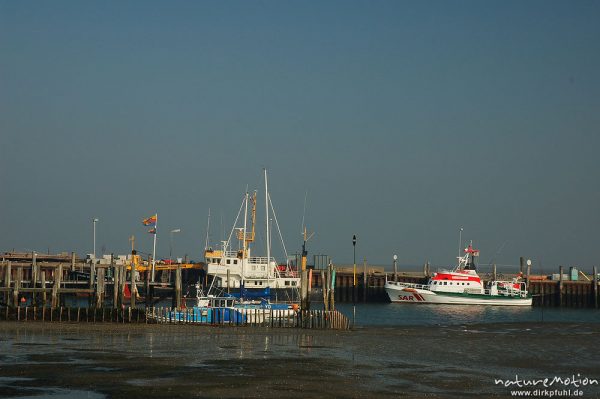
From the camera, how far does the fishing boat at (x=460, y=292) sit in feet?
297

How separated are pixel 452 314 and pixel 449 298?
13395 millimetres

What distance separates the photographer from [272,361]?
Result: 121ft

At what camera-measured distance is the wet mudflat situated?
3028 cm

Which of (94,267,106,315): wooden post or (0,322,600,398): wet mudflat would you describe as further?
(94,267,106,315): wooden post

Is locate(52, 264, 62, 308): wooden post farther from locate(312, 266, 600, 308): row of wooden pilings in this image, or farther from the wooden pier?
locate(312, 266, 600, 308): row of wooden pilings

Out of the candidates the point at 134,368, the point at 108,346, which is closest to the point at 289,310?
the point at 108,346

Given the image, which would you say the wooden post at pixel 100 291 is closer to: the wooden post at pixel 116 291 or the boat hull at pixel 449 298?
the wooden post at pixel 116 291

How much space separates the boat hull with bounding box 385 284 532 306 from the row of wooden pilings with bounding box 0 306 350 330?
127ft

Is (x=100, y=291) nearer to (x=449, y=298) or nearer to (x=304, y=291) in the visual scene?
(x=304, y=291)

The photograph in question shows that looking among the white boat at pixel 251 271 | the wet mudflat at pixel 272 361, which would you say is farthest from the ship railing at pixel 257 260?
the wet mudflat at pixel 272 361

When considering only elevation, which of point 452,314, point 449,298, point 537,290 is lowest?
point 452,314

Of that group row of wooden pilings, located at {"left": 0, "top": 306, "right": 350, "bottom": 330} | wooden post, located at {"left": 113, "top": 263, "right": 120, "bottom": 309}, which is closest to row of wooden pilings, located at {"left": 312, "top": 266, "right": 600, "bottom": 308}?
row of wooden pilings, located at {"left": 0, "top": 306, "right": 350, "bottom": 330}

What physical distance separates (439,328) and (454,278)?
3409cm

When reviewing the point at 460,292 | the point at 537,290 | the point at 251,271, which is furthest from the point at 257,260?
the point at 537,290
